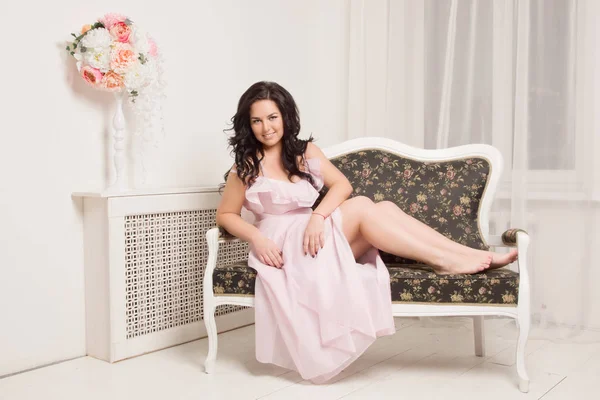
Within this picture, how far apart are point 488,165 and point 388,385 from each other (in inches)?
44.5

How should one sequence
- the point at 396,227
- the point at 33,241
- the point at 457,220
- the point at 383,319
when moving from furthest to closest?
the point at 457,220
the point at 33,241
the point at 396,227
the point at 383,319

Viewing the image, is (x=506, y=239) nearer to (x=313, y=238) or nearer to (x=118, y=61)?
(x=313, y=238)

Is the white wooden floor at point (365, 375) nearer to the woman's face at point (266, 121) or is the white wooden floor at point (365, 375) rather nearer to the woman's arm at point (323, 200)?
the woman's arm at point (323, 200)

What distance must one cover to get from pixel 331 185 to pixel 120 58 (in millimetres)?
1049

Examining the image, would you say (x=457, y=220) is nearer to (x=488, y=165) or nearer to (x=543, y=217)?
(x=488, y=165)

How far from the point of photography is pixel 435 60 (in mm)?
3539

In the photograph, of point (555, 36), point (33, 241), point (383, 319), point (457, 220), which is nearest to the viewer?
point (383, 319)

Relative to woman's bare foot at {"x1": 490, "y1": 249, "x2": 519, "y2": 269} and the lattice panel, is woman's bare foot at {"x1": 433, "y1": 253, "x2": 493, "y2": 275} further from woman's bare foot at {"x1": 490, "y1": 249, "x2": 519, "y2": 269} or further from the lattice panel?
the lattice panel

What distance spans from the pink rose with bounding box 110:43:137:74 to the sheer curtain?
163 cm

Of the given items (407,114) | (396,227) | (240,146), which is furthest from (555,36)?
(240,146)

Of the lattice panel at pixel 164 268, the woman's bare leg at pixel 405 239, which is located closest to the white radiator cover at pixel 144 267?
the lattice panel at pixel 164 268

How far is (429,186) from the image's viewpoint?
2957 mm

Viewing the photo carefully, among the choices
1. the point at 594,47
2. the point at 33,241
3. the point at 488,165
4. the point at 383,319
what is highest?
the point at 594,47

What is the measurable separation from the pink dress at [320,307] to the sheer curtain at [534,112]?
1155mm
